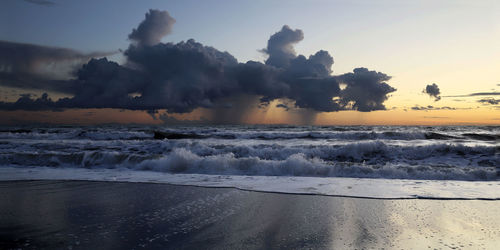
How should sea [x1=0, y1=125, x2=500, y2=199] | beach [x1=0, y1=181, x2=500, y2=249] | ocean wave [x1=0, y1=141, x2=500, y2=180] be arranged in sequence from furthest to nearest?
ocean wave [x1=0, y1=141, x2=500, y2=180]
sea [x1=0, y1=125, x2=500, y2=199]
beach [x1=0, y1=181, x2=500, y2=249]

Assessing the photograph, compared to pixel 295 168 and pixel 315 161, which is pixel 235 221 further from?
Answer: pixel 315 161

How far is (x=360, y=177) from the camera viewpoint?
300 inches

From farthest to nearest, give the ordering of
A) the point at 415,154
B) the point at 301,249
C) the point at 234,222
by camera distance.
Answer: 1. the point at 415,154
2. the point at 234,222
3. the point at 301,249

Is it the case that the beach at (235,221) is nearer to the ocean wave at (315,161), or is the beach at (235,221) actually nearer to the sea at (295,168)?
the sea at (295,168)

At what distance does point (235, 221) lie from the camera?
3.56 meters

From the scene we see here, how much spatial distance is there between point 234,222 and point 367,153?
10.1 m

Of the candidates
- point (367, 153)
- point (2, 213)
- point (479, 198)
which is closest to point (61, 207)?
point (2, 213)

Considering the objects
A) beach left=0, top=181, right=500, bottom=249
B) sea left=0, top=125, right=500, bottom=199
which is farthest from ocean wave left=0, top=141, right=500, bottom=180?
beach left=0, top=181, right=500, bottom=249

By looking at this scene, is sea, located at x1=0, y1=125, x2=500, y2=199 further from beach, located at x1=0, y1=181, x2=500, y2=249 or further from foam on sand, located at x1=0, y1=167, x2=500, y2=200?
beach, located at x1=0, y1=181, x2=500, y2=249

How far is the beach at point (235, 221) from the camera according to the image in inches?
110

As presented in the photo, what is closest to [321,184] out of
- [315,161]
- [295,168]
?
[295,168]

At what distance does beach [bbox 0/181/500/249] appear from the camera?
9.20 ft

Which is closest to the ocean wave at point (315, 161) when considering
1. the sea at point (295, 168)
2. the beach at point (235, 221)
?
the sea at point (295, 168)

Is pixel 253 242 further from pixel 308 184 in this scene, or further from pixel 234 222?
pixel 308 184
